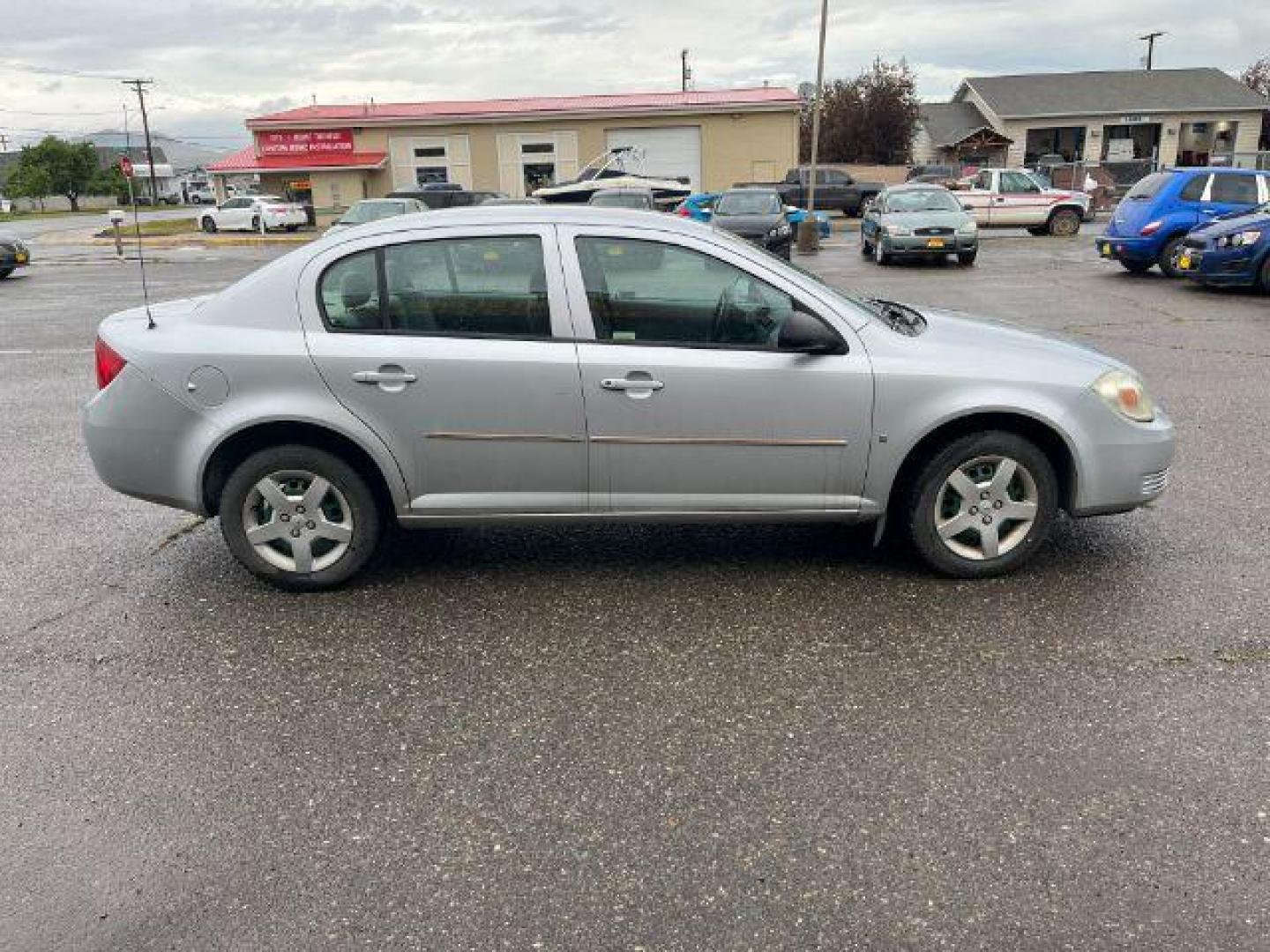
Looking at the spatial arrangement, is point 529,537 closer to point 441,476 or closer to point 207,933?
point 441,476

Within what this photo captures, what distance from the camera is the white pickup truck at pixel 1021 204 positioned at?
1034 inches

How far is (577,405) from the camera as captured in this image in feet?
14.0

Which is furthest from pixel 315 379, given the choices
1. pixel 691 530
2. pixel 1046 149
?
pixel 1046 149

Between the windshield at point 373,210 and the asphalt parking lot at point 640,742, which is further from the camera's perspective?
the windshield at point 373,210

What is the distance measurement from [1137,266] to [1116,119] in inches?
1614

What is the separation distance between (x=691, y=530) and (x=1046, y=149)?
187 feet

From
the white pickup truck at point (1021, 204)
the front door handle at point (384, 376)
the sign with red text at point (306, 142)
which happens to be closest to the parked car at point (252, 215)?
the sign with red text at point (306, 142)

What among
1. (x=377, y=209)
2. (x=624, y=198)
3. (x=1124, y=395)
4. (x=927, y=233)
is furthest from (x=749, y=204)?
(x=1124, y=395)

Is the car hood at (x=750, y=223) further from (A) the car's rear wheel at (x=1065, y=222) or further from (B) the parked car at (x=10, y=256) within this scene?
(B) the parked car at (x=10, y=256)

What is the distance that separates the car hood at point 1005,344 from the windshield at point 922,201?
16.5 meters

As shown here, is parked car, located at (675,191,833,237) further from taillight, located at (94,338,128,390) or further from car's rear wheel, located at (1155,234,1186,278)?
taillight, located at (94,338,128,390)

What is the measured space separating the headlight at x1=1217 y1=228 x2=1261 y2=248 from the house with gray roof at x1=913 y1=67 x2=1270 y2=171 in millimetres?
40330

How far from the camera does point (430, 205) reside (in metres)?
27.8

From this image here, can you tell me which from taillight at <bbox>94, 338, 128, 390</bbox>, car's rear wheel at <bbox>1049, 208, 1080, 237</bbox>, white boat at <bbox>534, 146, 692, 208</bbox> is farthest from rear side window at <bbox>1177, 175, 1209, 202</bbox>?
taillight at <bbox>94, 338, 128, 390</bbox>
